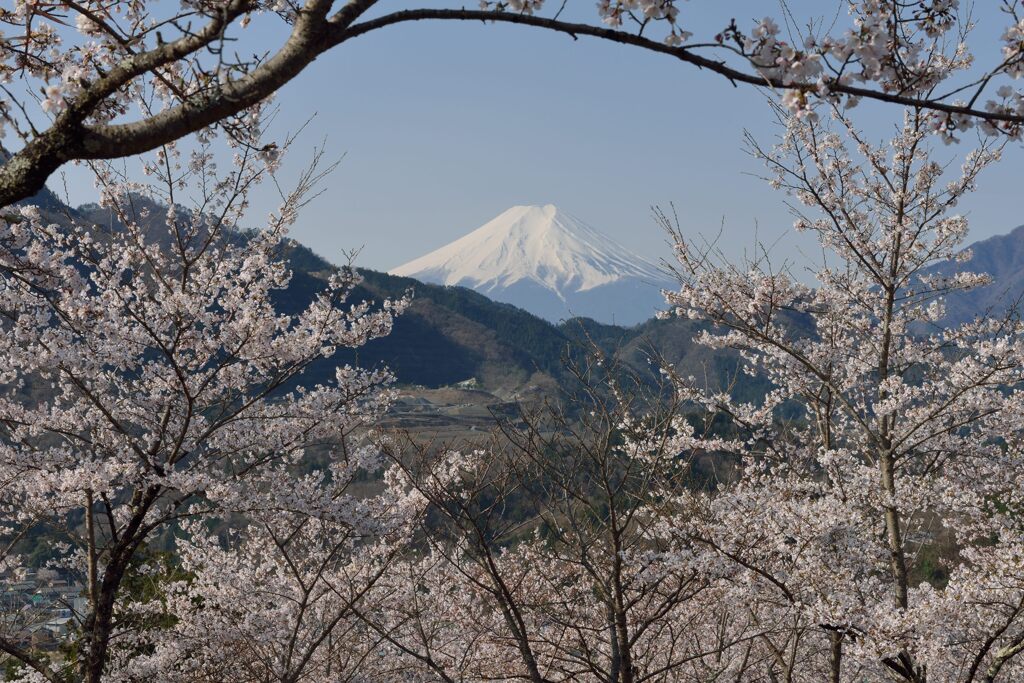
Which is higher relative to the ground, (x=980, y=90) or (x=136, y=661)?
(x=980, y=90)

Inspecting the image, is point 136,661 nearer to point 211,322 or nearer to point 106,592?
point 106,592

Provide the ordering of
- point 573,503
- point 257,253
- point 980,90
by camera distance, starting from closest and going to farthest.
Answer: point 980,90 < point 573,503 < point 257,253

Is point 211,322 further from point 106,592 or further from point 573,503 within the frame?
point 573,503

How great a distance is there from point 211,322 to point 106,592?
2.59 meters

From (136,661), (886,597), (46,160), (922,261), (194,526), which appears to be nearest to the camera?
(46,160)

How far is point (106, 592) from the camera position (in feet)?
23.5

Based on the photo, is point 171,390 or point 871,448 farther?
point 871,448

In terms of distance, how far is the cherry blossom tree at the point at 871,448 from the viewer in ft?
25.6

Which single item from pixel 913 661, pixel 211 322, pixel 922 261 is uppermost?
pixel 922 261

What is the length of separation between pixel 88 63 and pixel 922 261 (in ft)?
30.2

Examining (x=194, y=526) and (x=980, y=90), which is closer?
(x=980, y=90)

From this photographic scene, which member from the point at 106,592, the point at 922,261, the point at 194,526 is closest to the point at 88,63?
the point at 106,592

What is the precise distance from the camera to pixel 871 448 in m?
11.2

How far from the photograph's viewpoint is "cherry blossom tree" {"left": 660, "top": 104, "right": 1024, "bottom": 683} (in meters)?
7.80
